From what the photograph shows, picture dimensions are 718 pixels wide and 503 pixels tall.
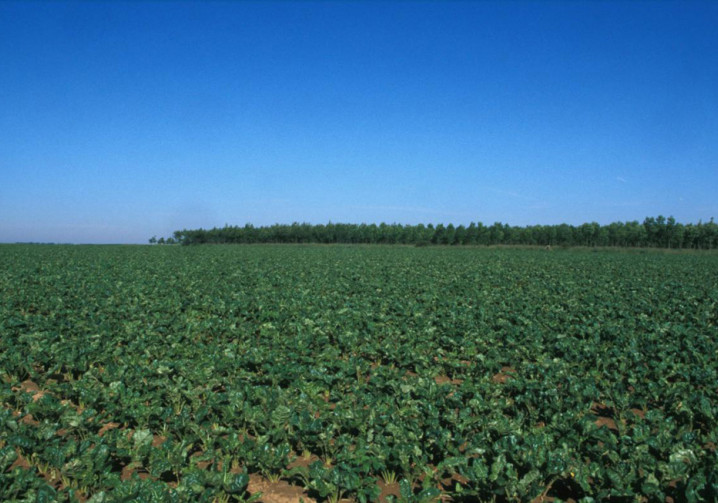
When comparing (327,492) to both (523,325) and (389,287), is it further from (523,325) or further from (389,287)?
(389,287)

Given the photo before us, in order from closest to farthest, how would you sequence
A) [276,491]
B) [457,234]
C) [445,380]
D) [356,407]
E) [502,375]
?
[276,491]
[356,407]
[445,380]
[502,375]
[457,234]

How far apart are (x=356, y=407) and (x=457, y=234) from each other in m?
111

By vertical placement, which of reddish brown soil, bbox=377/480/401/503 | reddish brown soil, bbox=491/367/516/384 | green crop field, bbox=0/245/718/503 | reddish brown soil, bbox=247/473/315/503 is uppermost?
green crop field, bbox=0/245/718/503

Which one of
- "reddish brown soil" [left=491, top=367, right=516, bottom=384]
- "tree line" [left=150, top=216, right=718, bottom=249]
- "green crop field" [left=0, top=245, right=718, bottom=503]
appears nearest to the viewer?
"green crop field" [left=0, top=245, right=718, bottom=503]

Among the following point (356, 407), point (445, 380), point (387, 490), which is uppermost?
point (356, 407)

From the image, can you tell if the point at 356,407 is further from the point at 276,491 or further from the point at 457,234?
the point at 457,234

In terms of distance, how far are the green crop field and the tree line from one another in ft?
301

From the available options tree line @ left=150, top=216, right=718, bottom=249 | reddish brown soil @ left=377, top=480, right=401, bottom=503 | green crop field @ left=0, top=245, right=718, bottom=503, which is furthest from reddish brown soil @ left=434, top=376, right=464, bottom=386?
tree line @ left=150, top=216, right=718, bottom=249

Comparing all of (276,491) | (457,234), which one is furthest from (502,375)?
(457,234)

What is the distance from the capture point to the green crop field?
167 inches

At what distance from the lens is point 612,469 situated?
4.28m

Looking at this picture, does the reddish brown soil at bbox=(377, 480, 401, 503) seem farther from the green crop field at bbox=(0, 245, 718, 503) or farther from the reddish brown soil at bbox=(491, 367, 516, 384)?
the reddish brown soil at bbox=(491, 367, 516, 384)

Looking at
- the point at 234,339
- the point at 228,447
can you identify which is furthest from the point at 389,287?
the point at 228,447

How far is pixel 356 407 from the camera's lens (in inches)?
229
